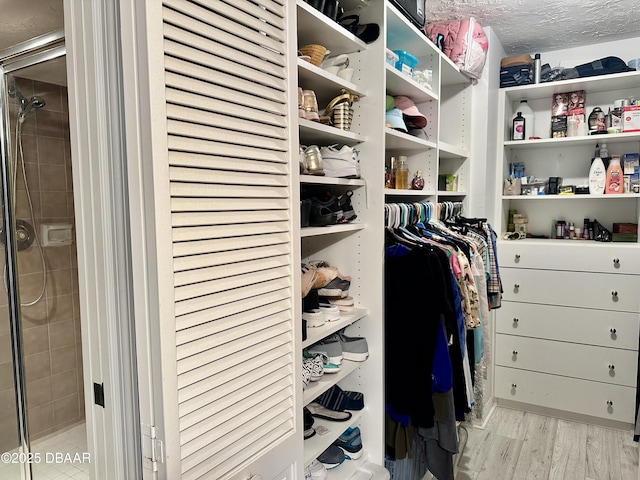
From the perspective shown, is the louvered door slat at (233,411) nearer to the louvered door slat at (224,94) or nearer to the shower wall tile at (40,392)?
the louvered door slat at (224,94)

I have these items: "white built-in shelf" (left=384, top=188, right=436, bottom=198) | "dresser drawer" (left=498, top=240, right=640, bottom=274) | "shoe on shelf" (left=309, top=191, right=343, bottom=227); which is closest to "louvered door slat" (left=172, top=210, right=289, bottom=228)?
"shoe on shelf" (left=309, top=191, right=343, bottom=227)

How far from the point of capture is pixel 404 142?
6.42 ft

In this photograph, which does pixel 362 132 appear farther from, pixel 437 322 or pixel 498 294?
pixel 498 294

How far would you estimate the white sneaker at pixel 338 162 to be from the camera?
5.07 ft

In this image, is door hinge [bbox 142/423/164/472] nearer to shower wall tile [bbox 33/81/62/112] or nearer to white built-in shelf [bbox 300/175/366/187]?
white built-in shelf [bbox 300/175/366/187]

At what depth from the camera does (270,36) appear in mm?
1061

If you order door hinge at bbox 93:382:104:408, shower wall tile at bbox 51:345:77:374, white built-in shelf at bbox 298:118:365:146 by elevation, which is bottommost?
shower wall tile at bbox 51:345:77:374

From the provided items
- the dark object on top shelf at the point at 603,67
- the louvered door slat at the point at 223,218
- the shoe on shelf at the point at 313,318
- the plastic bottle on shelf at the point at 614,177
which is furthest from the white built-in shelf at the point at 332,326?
the dark object on top shelf at the point at 603,67

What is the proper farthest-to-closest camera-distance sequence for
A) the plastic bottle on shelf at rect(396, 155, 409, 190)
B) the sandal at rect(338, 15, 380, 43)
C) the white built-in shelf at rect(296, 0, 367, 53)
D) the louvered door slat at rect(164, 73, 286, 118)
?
1. the plastic bottle on shelf at rect(396, 155, 409, 190)
2. the sandal at rect(338, 15, 380, 43)
3. the white built-in shelf at rect(296, 0, 367, 53)
4. the louvered door slat at rect(164, 73, 286, 118)

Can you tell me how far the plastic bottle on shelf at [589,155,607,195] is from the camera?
9.16 feet

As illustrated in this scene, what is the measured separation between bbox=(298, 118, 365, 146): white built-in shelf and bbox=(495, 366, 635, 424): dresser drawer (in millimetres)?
2189

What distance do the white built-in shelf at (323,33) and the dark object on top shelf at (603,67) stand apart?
192 centimetres

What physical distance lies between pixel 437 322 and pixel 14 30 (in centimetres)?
183

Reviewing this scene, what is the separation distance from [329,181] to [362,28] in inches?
24.4
